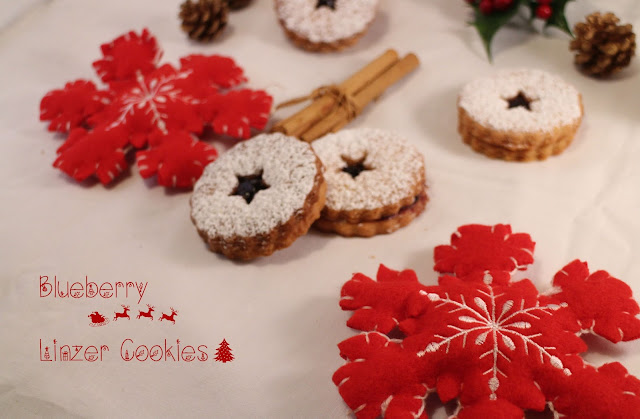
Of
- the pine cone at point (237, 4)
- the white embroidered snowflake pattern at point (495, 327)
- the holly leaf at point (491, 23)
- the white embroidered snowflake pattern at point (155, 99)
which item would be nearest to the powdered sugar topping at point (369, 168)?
the white embroidered snowflake pattern at point (495, 327)

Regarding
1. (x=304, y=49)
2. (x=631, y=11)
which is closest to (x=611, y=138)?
(x=631, y=11)

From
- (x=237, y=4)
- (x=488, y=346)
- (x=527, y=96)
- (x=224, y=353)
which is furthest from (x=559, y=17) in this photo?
(x=224, y=353)

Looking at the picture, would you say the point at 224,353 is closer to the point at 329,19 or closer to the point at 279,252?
the point at 279,252

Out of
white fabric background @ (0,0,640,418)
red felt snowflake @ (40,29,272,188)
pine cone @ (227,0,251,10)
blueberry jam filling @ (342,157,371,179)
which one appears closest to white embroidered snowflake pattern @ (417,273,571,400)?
white fabric background @ (0,0,640,418)

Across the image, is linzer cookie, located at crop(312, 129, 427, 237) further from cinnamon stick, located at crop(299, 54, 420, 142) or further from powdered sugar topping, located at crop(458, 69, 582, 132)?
powdered sugar topping, located at crop(458, 69, 582, 132)

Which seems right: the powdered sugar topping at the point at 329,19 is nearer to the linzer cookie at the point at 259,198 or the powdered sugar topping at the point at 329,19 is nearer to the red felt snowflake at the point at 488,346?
the linzer cookie at the point at 259,198

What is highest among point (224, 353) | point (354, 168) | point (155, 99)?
point (155, 99)
